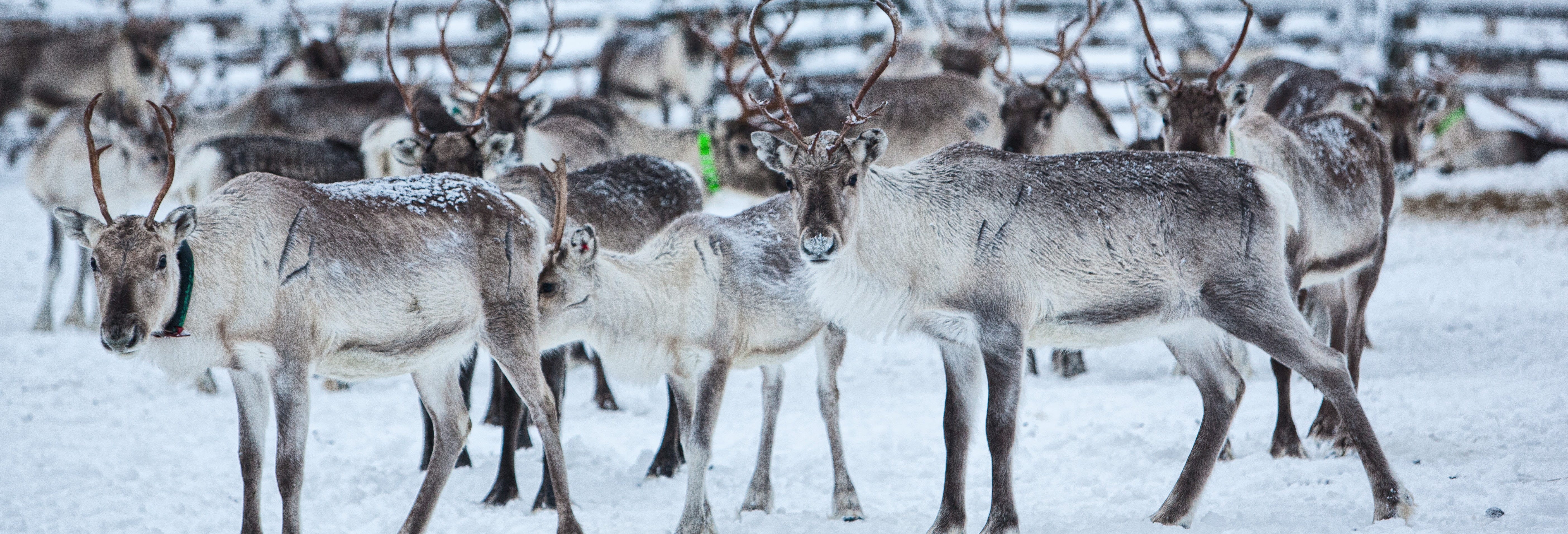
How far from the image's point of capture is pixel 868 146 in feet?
13.3

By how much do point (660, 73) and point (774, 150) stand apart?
9591 mm

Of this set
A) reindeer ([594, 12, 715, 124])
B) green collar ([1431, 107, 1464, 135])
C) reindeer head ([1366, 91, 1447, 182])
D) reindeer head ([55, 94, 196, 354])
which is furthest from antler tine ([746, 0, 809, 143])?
reindeer ([594, 12, 715, 124])

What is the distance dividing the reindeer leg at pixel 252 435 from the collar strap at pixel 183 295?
10.4 inches

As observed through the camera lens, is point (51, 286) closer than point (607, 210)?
No

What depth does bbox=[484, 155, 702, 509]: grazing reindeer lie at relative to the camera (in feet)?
16.1

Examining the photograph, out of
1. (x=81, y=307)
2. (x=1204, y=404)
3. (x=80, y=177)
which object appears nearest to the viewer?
(x=1204, y=404)

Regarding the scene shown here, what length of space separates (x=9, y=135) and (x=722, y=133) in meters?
10.4

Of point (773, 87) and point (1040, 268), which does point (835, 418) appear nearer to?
point (1040, 268)

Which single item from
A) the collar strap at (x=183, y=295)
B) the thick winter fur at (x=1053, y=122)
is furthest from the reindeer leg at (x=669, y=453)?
the thick winter fur at (x=1053, y=122)

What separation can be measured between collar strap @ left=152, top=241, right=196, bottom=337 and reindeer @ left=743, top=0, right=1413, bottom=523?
1.79m

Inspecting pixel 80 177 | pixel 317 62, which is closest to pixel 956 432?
pixel 80 177

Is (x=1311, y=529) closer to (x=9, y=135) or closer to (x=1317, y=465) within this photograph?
(x=1317, y=465)

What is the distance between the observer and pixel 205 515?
452 cm

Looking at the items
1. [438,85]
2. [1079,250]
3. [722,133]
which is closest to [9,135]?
Result: [438,85]
